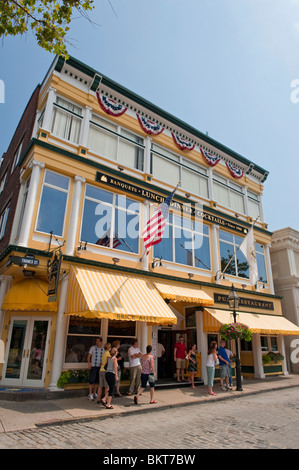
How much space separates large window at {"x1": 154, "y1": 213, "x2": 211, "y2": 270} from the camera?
1501 centimetres

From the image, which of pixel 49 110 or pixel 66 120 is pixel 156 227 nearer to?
pixel 66 120

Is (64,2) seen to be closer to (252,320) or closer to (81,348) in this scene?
(81,348)

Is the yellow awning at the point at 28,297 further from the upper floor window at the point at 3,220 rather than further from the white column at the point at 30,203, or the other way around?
the upper floor window at the point at 3,220

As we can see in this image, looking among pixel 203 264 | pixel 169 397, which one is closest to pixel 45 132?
pixel 203 264

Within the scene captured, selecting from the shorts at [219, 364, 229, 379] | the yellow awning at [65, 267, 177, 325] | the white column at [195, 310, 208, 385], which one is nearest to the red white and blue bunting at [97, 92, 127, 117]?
the yellow awning at [65, 267, 177, 325]

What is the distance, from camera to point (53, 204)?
12.0 m

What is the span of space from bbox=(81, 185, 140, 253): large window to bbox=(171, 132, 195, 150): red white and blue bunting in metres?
5.10

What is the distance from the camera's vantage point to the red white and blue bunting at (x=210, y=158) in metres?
18.5

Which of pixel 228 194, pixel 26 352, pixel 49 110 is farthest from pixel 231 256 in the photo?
pixel 49 110

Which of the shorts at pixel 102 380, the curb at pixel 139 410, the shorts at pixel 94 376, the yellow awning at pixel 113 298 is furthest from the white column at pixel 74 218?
the curb at pixel 139 410

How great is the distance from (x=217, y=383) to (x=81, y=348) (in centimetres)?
732

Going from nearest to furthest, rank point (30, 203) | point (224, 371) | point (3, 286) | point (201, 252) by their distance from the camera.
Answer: point (30, 203), point (3, 286), point (224, 371), point (201, 252)

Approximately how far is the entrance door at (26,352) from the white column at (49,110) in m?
7.48

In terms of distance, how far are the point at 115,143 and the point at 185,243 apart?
599 centimetres
